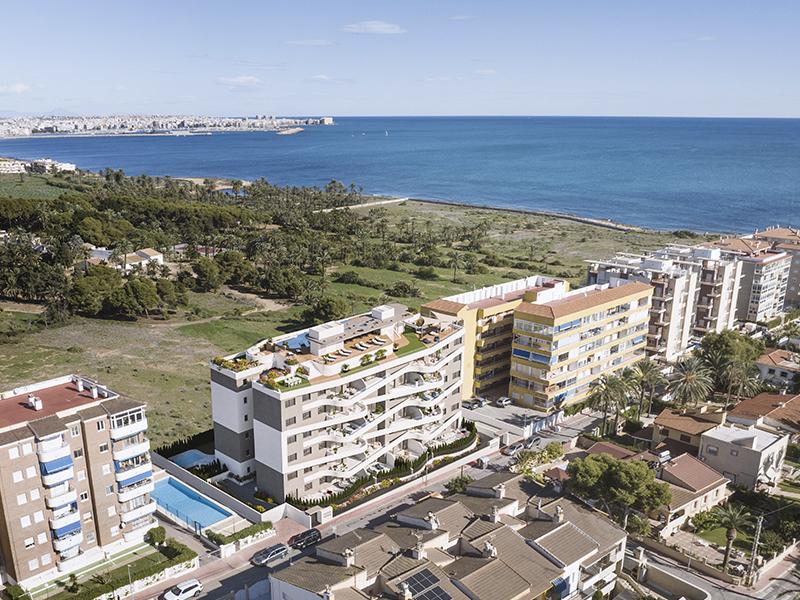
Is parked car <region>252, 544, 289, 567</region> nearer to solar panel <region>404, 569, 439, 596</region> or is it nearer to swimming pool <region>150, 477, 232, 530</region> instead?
swimming pool <region>150, 477, 232, 530</region>

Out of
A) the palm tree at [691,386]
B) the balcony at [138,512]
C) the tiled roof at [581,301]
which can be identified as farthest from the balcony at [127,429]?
the palm tree at [691,386]

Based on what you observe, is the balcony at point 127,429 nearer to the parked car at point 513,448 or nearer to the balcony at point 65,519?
the balcony at point 65,519

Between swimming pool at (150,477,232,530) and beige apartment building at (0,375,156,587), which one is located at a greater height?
beige apartment building at (0,375,156,587)

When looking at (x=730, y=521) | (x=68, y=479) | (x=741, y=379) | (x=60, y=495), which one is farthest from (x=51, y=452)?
(x=741, y=379)

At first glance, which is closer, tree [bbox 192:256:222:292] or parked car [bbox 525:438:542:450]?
parked car [bbox 525:438:542:450]

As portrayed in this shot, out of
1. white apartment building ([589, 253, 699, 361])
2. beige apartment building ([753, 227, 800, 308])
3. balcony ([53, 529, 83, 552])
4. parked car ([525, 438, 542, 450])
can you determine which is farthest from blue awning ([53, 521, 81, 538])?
beige apartment building ([753, 227, 800, 308])

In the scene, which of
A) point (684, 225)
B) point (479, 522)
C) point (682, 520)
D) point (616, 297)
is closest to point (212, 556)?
point (479, 522)

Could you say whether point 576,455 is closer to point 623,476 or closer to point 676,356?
point 623,476
